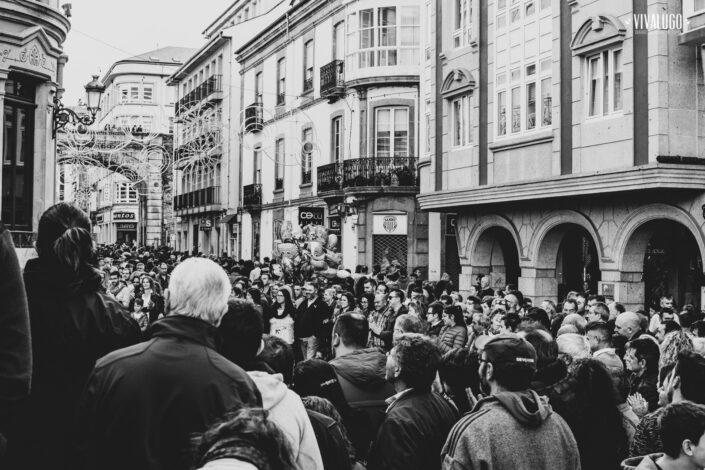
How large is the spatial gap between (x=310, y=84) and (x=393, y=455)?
31064 millimetres

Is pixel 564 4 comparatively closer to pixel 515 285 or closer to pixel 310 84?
pixel 515 285

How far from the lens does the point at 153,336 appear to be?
3.43 m

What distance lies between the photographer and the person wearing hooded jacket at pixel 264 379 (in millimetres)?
3793

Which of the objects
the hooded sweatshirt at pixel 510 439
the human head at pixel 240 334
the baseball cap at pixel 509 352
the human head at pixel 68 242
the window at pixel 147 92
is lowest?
the hooded sweatshirt at pixel 510 439

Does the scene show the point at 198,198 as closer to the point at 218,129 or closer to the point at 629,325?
the point at 218,129

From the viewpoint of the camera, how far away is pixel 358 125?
30.4 m

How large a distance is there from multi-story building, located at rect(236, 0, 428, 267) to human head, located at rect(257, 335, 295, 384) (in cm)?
2395

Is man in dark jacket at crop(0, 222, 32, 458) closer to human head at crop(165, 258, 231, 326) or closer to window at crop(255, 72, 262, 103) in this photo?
human head at crop(165, 258, 231, 326)

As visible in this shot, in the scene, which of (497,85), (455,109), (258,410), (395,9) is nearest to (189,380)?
(258,410)

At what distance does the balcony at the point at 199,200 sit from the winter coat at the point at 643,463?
43.0 meters

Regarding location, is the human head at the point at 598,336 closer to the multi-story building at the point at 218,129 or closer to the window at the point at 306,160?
the window at the point at 306,160

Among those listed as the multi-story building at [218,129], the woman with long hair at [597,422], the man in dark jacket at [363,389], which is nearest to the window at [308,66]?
the multi-story building at [218,129]

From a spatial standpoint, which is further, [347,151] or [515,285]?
[347,151]

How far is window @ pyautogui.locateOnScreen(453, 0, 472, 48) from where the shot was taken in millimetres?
21656
